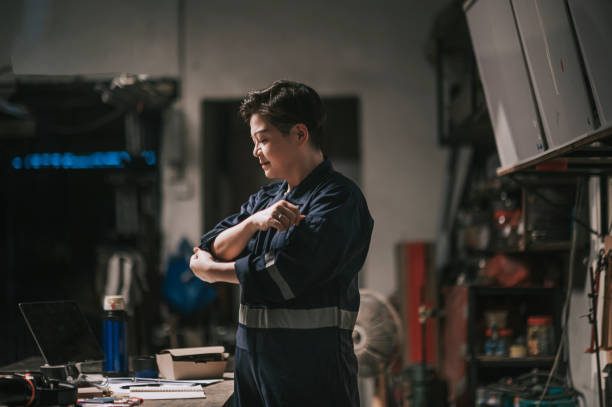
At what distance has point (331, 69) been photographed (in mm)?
6617

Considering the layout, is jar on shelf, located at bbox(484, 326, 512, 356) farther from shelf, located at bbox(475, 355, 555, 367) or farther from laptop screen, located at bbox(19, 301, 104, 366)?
laptop screen, located at bbox(19, 301, 104, 366)

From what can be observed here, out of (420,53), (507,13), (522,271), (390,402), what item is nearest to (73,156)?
(420,53)

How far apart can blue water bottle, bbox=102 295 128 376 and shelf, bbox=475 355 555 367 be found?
276 cm

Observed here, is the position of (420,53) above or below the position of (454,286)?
above

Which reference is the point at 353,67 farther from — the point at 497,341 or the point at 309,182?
the point at 309,182

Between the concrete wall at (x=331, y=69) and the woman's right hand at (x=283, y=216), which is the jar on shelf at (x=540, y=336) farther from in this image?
the woman's right hand at (x=283, y=216)

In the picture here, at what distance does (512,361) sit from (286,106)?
3171 millimetres

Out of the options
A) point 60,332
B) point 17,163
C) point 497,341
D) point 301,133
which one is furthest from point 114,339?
point 497,341

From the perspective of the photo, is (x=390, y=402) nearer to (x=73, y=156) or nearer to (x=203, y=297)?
(x=203, y=297)

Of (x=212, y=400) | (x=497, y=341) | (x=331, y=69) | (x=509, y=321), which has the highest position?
(x=331, y=69)

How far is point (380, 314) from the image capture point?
3943 millimetres

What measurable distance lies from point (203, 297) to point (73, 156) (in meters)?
2.11

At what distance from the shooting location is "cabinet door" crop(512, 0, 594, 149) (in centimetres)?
247

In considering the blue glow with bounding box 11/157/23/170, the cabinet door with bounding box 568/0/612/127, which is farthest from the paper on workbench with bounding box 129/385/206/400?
the blue glow with bounding box 11/157/23/170
